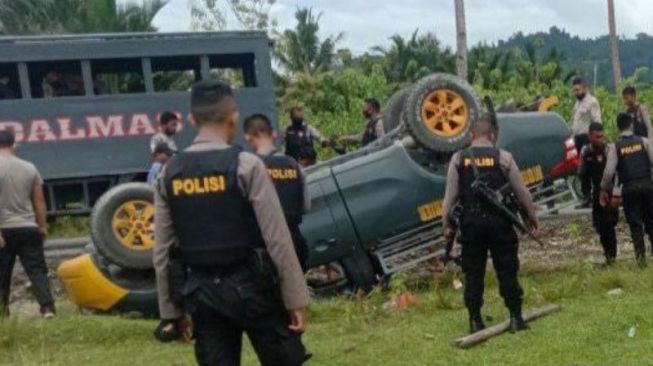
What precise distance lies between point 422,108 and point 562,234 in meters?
3.92

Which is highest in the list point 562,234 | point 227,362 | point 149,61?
point 149,61

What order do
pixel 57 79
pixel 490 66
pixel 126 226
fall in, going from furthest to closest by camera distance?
pixel 490 66 < pixel 57 79 < pixel 126 226

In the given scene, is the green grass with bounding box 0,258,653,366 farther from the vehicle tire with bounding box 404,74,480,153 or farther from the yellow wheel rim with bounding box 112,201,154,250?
the vehicle tire with bounding box 404,74,480,153

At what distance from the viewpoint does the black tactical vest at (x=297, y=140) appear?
15.0 meters

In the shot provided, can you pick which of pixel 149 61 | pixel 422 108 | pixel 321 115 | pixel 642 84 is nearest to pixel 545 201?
pixel 422 108

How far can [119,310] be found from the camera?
33.7 feet

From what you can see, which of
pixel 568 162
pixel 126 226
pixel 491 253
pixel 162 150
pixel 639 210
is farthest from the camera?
pixel 568 162

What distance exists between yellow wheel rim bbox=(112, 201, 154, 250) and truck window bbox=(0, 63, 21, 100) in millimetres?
5089

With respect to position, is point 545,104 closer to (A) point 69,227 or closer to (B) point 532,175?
(B) point 532,175

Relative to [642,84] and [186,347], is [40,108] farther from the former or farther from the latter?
[642,84]

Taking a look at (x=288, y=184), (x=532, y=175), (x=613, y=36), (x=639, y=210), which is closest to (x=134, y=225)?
(x=288, y=184)

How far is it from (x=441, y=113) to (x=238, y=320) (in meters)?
6.55

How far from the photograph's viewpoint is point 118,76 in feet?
51.5

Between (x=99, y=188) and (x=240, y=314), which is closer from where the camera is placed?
(x=240, y=314)
